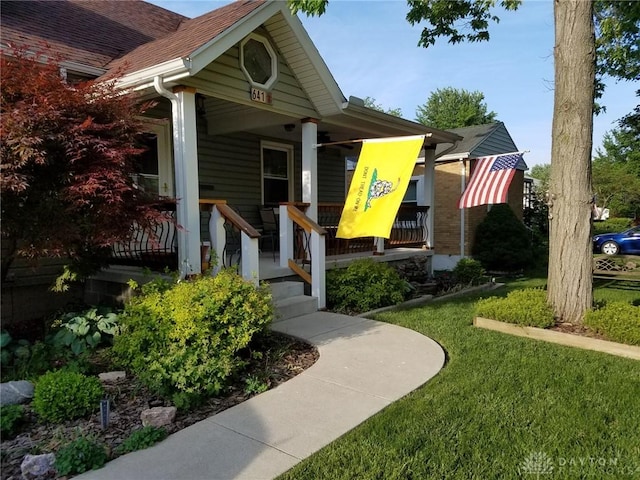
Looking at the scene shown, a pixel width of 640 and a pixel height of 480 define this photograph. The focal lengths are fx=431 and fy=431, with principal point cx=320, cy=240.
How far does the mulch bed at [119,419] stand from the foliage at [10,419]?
5 cm

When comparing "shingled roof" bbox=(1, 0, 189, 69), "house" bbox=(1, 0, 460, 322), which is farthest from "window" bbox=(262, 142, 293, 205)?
"shingled roof" bbox=(1, 0, 189, 69)

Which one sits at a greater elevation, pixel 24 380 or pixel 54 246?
pixel 54 246

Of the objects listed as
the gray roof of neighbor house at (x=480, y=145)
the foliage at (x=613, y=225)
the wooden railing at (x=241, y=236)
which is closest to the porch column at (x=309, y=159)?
the wooden railing at (x=241, y=236)

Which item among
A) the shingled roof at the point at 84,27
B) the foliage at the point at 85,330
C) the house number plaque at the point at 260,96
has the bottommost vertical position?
the foliage at the point at 85,330

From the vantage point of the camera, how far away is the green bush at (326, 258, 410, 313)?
6902 millimetres

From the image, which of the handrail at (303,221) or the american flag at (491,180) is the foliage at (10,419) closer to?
the handrail at (303,221)

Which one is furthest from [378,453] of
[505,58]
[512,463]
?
[505,58]

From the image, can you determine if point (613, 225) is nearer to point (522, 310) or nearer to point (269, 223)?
point (269, 223)

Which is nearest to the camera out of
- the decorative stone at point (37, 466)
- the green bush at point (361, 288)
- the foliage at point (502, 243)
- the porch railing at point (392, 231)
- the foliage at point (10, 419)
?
the decorative stone at point (37, 466)

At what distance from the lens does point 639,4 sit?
321 inches

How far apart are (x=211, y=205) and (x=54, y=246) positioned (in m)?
2.32

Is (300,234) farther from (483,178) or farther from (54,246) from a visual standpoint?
(54,246)

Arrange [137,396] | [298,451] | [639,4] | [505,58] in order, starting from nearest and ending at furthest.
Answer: [298,451] → [137,396] → [639,4] → [505,58]

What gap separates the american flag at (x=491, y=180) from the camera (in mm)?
Answer: 7043
